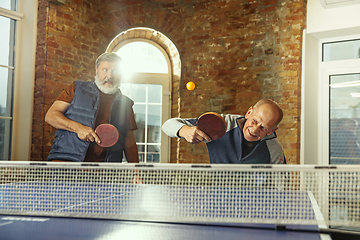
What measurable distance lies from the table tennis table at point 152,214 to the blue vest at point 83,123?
5.34ft

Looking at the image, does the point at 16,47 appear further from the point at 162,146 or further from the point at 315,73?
the point at 315,73

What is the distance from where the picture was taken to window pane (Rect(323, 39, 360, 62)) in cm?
444

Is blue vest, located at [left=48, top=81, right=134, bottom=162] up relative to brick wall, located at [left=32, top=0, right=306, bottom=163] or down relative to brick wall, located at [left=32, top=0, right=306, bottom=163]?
down

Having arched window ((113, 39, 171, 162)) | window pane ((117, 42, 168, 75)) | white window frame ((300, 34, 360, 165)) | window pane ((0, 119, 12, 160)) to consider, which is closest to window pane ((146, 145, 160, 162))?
arched window ((113, 39, 171, 162))

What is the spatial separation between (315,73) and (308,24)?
0.68 meters

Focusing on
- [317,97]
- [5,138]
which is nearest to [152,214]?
[5,138]

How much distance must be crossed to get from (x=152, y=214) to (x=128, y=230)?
23 cm

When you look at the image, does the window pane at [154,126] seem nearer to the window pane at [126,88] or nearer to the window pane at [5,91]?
the window pane at [126,88]

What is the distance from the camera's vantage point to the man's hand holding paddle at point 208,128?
2.26 m

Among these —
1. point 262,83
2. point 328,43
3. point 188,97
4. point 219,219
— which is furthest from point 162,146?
point 219,219

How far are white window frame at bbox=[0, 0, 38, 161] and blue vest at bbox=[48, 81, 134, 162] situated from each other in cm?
77

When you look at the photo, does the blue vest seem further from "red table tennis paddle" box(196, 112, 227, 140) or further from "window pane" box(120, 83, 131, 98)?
"window pane" box(120, 83, 131, 98)

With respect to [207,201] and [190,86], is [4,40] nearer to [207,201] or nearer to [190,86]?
[190,86]

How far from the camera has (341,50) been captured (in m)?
4.53
